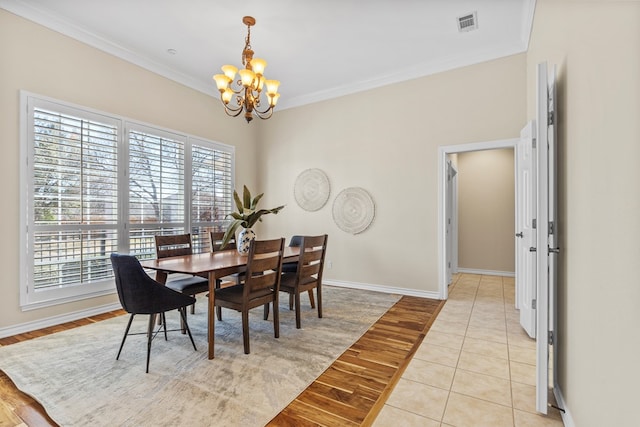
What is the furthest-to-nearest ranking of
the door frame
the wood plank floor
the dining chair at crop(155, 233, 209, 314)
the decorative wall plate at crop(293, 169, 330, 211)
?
the decorative wall plate at crop(293, 169, 330, 211) → the door frame → the dining chair at crop(155, 233, 209, 314) → the wood plank floor

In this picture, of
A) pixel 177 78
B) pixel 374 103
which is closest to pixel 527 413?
pixel 374 103

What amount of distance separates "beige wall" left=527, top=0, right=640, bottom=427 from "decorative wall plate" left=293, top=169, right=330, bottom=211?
3.42 m

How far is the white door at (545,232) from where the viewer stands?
1.70 m

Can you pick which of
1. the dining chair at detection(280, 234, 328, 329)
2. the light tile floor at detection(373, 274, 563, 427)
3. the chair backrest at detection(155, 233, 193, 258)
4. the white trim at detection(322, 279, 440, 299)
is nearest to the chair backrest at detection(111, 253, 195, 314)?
the chair backrest at detection(155, 233, 193, 258)

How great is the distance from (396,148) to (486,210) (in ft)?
8.90

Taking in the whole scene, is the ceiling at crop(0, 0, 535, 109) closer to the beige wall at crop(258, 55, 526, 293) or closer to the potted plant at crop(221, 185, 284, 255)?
the beige wall at crop(258, 55, 526, 293)

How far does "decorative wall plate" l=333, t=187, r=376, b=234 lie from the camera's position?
180 inches

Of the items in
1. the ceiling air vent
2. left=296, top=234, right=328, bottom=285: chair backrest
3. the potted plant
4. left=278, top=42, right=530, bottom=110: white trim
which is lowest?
left=296, top=234, right=328, bottom=285: chair backrest

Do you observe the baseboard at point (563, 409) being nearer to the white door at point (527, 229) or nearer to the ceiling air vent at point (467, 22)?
the white door at point (527, 229)

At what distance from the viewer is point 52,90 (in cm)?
311

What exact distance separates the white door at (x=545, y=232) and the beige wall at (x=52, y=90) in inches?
166

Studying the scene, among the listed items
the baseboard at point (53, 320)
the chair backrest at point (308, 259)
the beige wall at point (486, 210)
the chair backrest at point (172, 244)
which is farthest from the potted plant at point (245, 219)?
the beige wall at point (486, 210)

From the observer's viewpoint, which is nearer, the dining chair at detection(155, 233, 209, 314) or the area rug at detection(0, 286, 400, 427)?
the area rug at detection(0, 286, 400, 427)

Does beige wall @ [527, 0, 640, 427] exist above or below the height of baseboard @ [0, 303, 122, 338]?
above
